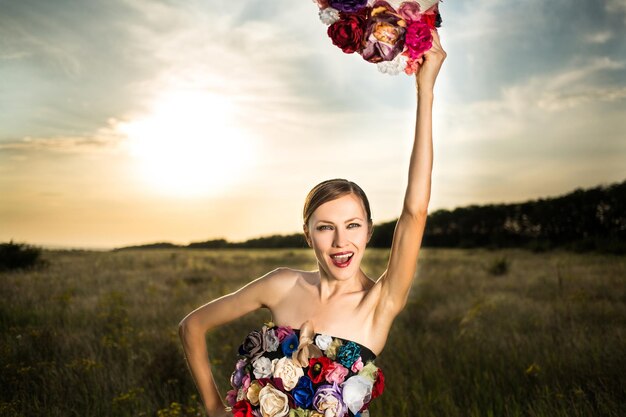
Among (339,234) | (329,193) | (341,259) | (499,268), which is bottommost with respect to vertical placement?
(499,268)

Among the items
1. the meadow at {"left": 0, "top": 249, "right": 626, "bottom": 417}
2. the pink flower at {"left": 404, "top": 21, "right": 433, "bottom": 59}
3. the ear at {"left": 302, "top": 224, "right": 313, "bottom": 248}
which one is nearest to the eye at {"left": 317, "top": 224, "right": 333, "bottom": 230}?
the ear at {"left": 302, "top": 224, "right": 313, "bottom": 248}

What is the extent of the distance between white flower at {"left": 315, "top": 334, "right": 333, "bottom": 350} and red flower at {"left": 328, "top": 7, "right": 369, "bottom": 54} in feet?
3.73

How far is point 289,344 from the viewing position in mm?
2344

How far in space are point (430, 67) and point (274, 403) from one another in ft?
4.72

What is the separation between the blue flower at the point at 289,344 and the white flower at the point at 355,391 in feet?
0.81

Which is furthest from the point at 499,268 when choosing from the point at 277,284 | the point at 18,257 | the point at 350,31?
the point at 350,31

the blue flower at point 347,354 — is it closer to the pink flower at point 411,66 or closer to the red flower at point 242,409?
the red flower at point 242,409

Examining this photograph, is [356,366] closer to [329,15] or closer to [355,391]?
[355,391]

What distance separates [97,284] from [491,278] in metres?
10.2

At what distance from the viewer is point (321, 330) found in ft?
7.74

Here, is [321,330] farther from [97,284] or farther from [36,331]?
Answer: [97,284]

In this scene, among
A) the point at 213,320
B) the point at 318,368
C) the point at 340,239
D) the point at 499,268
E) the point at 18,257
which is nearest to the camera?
the point at 318,368

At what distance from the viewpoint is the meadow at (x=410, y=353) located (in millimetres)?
4973

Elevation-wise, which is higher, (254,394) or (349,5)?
(349,5)
